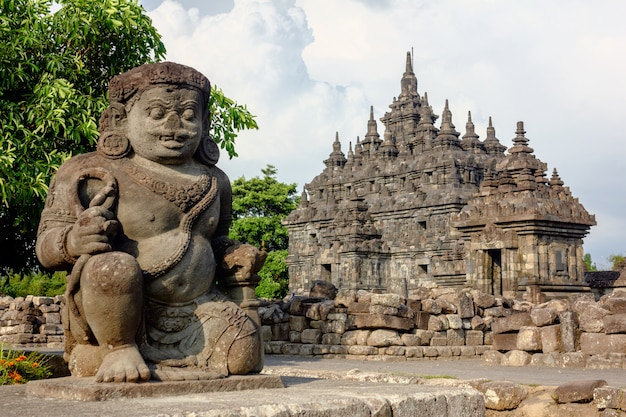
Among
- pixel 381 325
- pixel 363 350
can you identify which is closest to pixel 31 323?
pixel 363 350

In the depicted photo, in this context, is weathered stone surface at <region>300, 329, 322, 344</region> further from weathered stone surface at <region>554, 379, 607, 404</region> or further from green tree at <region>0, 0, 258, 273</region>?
weathered stone surface at <region>554, 379, 607, 404</region>

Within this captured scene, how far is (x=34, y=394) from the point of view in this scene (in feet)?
14.4

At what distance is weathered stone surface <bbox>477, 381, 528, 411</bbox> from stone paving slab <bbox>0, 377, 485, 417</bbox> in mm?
2511

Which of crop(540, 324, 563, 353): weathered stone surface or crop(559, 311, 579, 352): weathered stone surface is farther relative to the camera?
crop(540, 324, 563, 353): weathered stone surface

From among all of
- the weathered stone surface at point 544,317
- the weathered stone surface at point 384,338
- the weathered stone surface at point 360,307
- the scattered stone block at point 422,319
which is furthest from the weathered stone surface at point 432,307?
the weathered stone surface at point 544,317

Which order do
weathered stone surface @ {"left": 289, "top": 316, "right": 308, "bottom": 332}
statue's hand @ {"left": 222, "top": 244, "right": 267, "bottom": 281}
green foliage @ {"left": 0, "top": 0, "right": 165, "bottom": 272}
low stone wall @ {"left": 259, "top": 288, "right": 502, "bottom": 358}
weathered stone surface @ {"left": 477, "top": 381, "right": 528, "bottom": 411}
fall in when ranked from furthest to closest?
weathered stone surface @ {"left": 289, "top": 316, "right": 308, "bottom": 332}, low stone wall @ {"left": 259, "top": 288, "right": 502, "bottom": 358}, green foliage @ {"left": 0, "top": 0, "right": 165, "bottom": 272}, weathered stone surface @ {"left": 477, "top": 381, "right": 528, "bottom": 411}, statue's hand @ {"left": 222, "top": 244, "right": 267, "bottom": 281}

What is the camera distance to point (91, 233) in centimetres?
435

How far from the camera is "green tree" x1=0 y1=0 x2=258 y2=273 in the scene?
869 cm

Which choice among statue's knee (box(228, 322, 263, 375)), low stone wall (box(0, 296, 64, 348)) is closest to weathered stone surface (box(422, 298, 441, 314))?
low stone wall (box(0, 296, 64, 348))

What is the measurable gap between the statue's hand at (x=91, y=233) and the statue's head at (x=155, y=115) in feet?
1.89

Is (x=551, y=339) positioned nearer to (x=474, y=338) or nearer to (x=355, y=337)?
(x=474, y=338)

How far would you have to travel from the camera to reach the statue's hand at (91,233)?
4344 mm

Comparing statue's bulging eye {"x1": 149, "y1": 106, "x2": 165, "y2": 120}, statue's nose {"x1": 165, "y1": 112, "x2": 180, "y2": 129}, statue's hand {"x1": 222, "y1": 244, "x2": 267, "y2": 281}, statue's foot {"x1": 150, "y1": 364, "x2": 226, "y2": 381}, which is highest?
statue's bulging eye {"x1": 149, "y1": 106, "x2": 165, "y2": 120}

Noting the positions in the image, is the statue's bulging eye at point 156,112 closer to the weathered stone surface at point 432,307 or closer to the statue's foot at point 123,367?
the statue's foot at point 123,367
